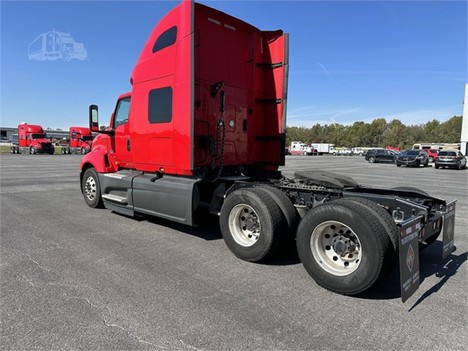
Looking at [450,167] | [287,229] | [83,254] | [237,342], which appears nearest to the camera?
[237,342]

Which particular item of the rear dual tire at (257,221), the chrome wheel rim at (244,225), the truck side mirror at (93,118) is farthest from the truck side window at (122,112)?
the chrome wheel rim at (244,225)

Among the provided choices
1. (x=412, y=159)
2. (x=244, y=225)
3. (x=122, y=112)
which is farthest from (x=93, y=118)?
(x=412, y=159)

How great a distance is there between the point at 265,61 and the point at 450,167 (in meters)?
31.2

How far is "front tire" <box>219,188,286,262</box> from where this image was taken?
427cm

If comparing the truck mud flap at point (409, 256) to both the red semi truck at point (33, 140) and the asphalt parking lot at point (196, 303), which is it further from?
the red semi truck at point (33, 140)

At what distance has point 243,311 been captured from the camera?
10.5ft

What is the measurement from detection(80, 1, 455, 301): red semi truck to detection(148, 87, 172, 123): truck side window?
0.7 inches

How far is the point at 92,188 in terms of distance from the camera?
8.01 m

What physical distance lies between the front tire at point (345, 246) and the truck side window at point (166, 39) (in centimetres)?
376

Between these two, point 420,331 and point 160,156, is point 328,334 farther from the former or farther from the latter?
point 160,156

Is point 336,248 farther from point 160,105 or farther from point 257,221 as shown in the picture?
point 160,105

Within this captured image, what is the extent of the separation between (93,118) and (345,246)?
20.3ft

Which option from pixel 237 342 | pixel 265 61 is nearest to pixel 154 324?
pixel 237 342

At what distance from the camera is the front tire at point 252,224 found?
4266 millimetres
